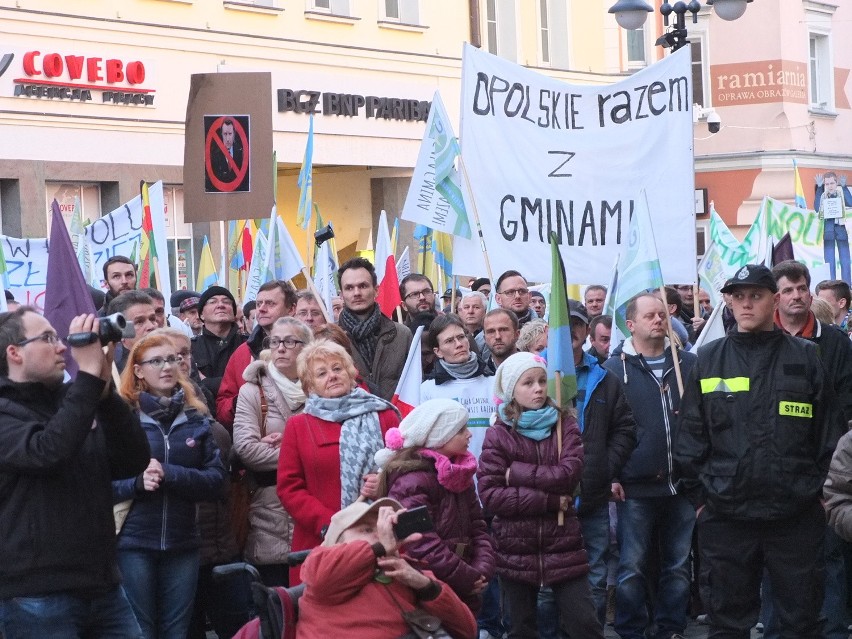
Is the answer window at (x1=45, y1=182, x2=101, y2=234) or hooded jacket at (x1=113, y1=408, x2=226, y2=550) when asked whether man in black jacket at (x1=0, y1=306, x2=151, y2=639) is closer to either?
hooded jacket at (x1=113, y1=408, x2=226, y2=550)

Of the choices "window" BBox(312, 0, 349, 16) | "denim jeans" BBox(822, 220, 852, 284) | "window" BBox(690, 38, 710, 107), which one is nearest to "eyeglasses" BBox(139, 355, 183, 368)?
"denim jeans" BBox(822, 220, 852, 284)

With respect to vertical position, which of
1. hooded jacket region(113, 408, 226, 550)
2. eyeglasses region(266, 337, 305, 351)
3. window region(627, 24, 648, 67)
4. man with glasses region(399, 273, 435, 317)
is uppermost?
window region(627, 24, 648, 67)

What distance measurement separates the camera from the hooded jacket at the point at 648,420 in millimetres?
8281

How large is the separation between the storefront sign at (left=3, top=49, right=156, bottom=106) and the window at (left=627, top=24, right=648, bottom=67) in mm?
14854

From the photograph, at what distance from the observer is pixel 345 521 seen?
17.5ft

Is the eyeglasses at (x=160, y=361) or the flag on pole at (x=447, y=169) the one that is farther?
the flag on pole at (x=447, y=169)

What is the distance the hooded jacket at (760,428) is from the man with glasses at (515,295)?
10.9 feet

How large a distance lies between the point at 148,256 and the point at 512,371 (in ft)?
23.7

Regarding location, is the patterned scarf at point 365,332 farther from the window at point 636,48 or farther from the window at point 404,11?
the window at point 636,48

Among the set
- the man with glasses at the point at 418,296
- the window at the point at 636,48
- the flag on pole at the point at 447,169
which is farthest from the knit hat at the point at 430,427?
the window at the point at 636,48

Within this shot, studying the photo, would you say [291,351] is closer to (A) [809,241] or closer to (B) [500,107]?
(B) [500,107]

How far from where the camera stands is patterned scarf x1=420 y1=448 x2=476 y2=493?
20.6 ft

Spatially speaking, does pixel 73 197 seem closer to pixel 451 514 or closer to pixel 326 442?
pixel 326 442

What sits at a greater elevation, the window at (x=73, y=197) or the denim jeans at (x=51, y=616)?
the window at (x=73, y=197)
